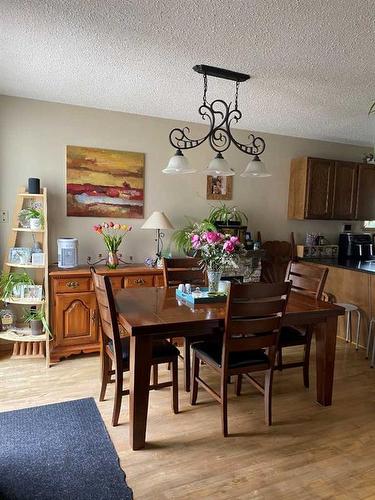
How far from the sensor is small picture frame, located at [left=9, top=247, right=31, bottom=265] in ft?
10.7

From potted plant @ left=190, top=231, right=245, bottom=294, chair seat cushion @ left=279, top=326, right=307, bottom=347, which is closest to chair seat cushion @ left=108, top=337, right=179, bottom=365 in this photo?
potted plant @ left=190, top=231, right=245, bottom=294

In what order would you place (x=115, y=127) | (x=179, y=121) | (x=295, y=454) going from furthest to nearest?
(x=179, y=121) < (x=115, y=127) < (x=295, y=454)

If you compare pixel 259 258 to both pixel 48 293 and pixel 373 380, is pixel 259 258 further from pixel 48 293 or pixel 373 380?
pixel 48 293

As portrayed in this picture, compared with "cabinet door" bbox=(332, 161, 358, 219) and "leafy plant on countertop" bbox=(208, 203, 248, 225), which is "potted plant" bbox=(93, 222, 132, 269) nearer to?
"leafy plant on countertop" bbox=(208, 203, 248, 225)

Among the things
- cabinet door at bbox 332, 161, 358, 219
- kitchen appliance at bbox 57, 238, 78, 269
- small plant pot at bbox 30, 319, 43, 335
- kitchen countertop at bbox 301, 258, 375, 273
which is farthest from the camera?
cabinet door at bbox 332, 161, 358, 219

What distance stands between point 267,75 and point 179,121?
155 centimetres

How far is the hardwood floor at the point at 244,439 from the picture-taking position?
1.84m

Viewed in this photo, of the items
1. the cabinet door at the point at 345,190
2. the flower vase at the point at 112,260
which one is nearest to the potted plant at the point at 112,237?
the flower vase at the point at 112,260

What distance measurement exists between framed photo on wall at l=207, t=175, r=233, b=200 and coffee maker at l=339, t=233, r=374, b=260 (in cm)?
178

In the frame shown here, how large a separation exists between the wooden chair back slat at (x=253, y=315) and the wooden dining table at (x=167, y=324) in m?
0.11

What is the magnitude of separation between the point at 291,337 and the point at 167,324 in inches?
48.3

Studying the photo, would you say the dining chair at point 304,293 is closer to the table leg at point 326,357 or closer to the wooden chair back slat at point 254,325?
the table leg at point 326,357

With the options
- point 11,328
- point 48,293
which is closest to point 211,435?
point 48,293

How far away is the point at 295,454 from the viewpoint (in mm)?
2090
